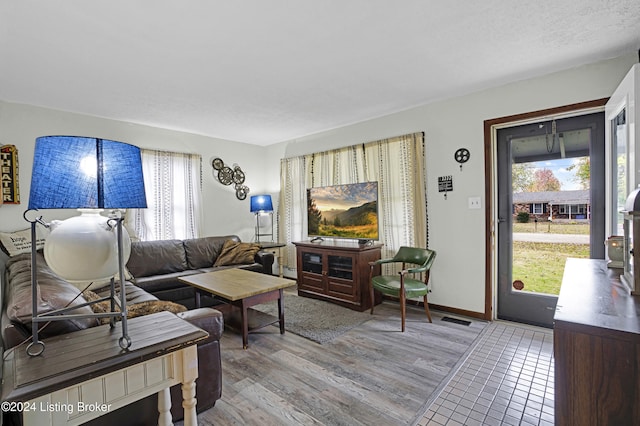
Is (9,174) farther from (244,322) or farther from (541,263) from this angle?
(541,263)

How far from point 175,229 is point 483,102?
4328mm

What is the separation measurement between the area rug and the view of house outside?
1.76 m

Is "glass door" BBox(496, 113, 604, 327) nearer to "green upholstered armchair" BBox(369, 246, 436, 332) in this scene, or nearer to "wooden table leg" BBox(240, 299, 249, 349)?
"green upholstered armchair" BBox(369, 246, 436, 332)

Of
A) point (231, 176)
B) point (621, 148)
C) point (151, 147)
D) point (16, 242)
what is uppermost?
point (151, 147)

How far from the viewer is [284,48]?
2316 mm

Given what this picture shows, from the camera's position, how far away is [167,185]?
4.39 metres

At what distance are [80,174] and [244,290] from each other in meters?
1.88

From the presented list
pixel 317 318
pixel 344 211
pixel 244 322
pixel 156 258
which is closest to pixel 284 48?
pixel 244 322

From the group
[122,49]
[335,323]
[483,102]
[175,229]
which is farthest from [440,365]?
[175,229]

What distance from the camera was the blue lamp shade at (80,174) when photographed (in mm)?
1005

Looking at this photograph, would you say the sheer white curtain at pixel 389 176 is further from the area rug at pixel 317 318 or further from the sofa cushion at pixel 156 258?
the sofa cushion at pixel 156 258

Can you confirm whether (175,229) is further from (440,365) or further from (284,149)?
(440,365)

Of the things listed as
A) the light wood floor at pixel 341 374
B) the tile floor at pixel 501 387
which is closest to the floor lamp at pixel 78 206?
the light wood floor at pixel 341 374

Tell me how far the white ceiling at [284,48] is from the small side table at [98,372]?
1810 mm
